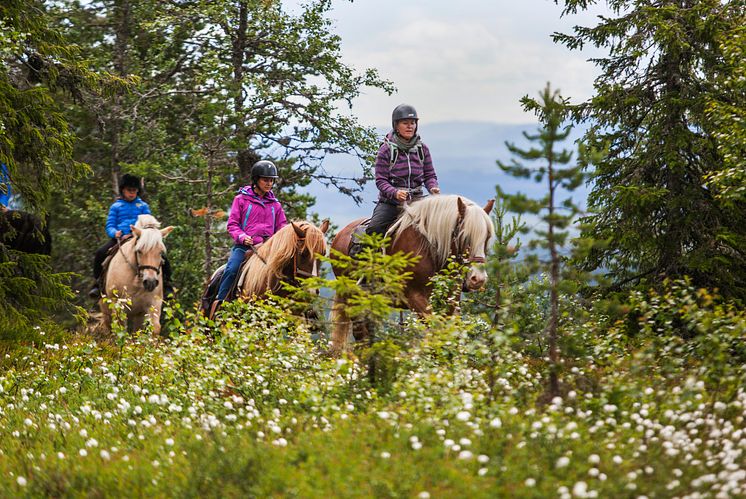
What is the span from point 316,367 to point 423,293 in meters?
3.46

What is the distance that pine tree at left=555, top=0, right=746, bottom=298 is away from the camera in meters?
15.8

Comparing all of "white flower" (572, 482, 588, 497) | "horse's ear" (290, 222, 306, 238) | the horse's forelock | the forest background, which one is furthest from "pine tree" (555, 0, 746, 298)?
"white flower" (572, 482, 588, 497)

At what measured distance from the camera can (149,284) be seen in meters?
15.6

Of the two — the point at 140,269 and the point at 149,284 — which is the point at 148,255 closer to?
the point at 140,269

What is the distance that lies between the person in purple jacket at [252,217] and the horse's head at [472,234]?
3.93m

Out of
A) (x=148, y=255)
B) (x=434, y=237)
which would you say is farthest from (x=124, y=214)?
(x=434, y=237)

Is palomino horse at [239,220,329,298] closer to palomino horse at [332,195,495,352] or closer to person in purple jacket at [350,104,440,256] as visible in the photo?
person in purple jacket at [350,104,440,256]

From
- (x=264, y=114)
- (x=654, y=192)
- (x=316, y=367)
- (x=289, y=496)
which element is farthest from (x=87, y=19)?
(x=289, y=496)

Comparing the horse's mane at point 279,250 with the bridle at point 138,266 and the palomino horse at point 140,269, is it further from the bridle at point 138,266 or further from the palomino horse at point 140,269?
the bridle at point 138,266

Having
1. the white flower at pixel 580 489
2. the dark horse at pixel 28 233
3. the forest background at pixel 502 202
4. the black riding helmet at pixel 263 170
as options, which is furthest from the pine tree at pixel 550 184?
the dark horse at pixel 28 233

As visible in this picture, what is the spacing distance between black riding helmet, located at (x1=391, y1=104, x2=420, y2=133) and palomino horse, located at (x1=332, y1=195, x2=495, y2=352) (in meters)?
1.21

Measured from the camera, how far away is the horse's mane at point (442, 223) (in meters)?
11.8

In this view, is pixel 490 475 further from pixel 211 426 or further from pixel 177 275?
pixel 177 275

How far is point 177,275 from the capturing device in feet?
85.7
